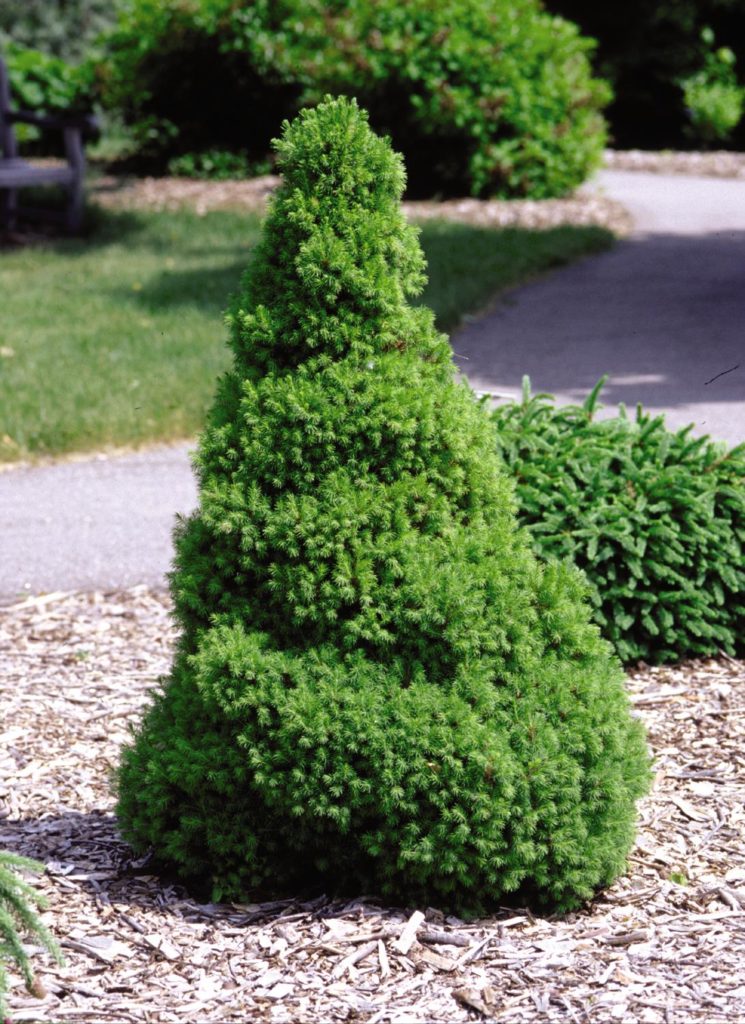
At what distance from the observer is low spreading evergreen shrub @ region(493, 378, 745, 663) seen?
13.5 feet

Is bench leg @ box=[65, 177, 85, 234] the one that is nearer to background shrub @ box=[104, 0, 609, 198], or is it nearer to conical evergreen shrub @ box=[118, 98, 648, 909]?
background shrub @ box=[104, 0, 609, 198]

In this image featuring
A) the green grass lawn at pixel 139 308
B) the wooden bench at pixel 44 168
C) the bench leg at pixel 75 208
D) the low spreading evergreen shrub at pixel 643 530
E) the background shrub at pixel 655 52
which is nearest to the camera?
the low spreading evergreen shrub at pixel 643 530

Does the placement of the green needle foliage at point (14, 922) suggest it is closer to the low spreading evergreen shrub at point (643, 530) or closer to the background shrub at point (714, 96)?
the low spreading evergreen shrub at point (643, 530)

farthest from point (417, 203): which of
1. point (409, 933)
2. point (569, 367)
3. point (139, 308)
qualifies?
point (409, 933)

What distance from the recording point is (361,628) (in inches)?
Answer: 105

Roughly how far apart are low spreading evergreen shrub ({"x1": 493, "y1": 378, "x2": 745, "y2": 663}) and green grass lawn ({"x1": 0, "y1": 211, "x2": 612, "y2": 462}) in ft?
10.0

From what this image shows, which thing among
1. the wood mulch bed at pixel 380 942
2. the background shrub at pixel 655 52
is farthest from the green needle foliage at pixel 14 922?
the background shrub at pixel 655 52

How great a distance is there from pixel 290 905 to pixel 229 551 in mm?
787

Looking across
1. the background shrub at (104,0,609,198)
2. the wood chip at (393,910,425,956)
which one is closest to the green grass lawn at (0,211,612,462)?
the background shrub at (104,0,609,198)

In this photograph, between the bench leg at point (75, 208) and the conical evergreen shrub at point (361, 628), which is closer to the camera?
the conical evergreen shrub at point (361, 628)

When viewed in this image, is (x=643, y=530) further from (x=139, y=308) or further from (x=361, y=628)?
(x=139, y=308)

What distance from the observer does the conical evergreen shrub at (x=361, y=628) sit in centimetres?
261

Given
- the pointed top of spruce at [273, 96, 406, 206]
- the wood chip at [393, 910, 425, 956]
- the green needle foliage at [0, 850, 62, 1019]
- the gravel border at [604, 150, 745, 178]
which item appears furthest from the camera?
the gravel border at [604, 150, 745, 178]

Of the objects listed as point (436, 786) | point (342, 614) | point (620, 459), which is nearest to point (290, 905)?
point (436, 786)
